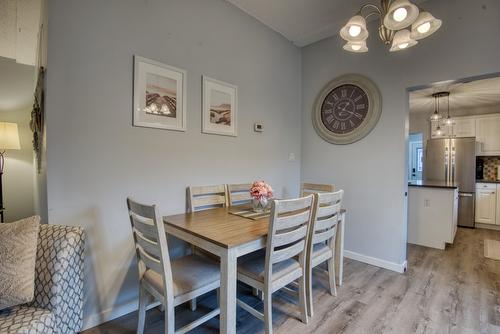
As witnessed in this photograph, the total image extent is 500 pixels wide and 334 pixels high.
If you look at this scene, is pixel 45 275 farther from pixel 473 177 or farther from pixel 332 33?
pixel 473 177

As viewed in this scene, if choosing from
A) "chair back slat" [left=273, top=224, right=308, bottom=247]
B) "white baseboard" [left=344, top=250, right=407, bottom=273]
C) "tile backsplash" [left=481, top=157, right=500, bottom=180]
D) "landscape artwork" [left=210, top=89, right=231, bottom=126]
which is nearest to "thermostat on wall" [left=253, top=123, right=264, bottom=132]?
"landscape artwork" [left=210, top=89, right=231, bottom=126]

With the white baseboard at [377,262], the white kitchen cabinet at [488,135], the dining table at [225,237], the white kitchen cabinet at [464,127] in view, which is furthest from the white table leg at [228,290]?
the white kitchen cabinet at [488,135]

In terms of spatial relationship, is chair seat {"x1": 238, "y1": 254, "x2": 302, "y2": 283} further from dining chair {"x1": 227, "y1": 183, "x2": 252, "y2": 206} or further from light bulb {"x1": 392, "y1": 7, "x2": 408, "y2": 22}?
light bulb {"x1": 392, "y1": 7, "x2": 408, "y2": 22}

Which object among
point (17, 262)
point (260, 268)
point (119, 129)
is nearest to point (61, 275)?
point (17, 262)

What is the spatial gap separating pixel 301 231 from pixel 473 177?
4.93 meters

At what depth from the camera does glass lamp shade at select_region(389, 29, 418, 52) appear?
1.67 meters

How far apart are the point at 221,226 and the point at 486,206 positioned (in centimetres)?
555

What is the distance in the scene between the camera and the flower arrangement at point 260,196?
2119mm

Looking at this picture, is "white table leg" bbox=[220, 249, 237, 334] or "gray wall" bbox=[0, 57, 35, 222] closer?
"white table leg" bbox=[220, 249, 237, 334]

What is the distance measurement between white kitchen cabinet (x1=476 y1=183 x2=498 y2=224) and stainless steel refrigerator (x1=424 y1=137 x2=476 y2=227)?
0.40 feet

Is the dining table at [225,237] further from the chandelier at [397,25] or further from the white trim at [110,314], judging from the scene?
the chandelier at [397,25]

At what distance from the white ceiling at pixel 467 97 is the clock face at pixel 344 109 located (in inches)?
59.8

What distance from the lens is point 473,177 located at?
15.1 ft

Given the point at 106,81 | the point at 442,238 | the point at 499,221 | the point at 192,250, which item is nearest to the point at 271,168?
the point at 192,250
